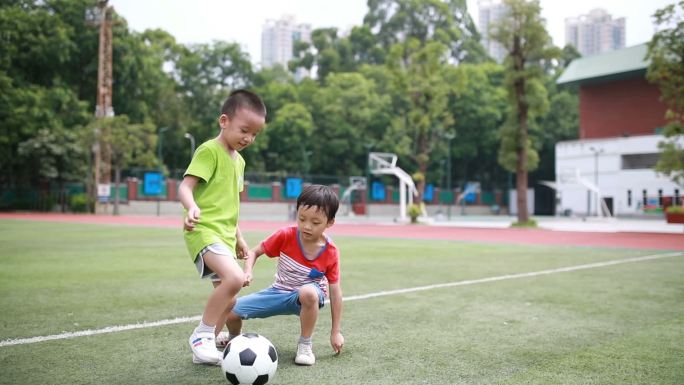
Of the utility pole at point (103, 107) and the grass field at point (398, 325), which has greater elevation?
the utility pole at point (103, 107)

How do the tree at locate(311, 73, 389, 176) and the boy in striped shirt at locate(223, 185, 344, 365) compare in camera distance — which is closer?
the boy in striped shirt at locate(223, 185, 344, 365)

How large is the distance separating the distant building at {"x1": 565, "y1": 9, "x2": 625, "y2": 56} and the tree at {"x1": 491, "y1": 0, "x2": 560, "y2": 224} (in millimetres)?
74882

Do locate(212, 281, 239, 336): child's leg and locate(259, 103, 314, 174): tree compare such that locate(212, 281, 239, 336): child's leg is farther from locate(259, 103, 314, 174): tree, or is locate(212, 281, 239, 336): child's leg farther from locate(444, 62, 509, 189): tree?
locate(444, 62, 509, 189): tree

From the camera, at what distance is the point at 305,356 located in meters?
3.75

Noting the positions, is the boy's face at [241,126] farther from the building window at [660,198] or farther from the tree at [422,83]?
the building window at [660,198]

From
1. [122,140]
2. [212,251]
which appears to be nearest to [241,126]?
[212,251]

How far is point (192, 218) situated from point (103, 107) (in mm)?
38636

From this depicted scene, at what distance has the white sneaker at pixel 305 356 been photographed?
3.75 meters

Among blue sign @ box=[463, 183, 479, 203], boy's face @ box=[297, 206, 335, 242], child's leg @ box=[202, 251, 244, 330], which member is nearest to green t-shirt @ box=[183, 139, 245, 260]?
child's leg @ box=[202, 251, 244, 330]

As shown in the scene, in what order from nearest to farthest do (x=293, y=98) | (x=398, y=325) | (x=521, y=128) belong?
(x=398, y=325)
(x=521, y=128)
(x=293, y=98)

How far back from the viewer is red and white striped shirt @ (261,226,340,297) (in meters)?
3.99

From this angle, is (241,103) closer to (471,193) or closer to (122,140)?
(122,140)

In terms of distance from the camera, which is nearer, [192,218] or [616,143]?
[192,218]

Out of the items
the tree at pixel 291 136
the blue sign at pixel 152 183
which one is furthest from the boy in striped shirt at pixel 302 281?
the tree at pixel 291 136
